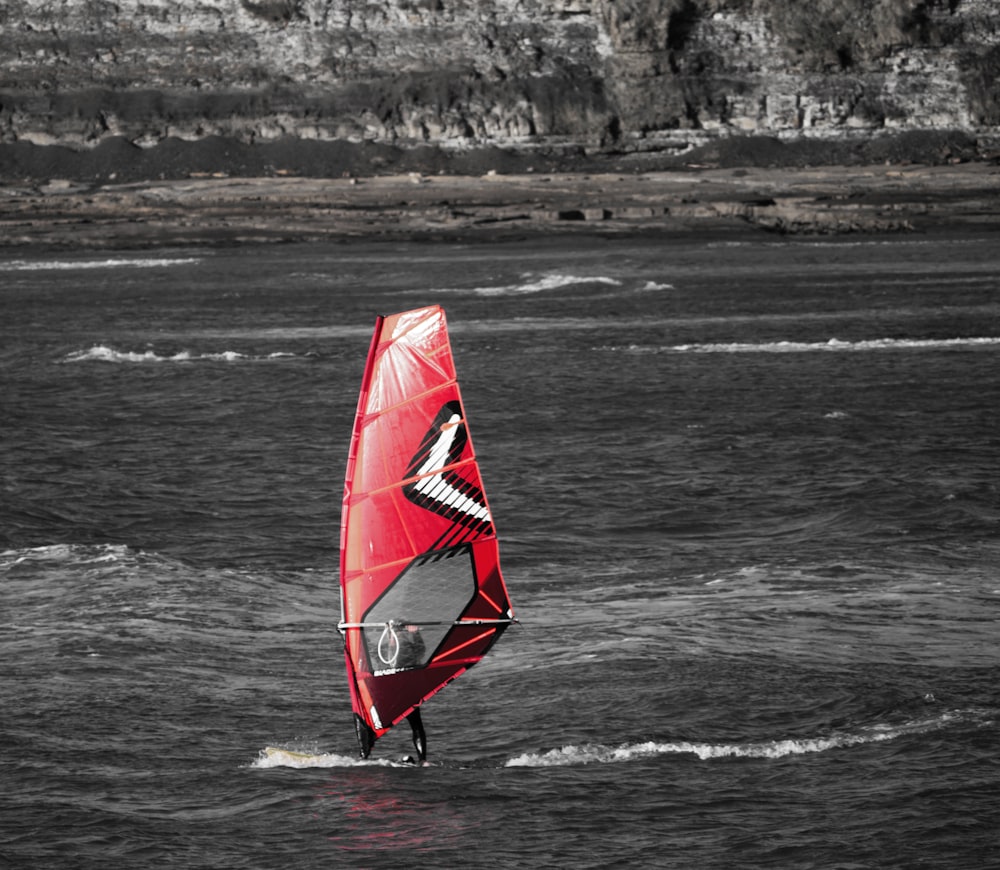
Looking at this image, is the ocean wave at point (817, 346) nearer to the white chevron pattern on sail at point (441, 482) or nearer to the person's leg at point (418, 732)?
the white chevron pattern on sail at point (441, 482)

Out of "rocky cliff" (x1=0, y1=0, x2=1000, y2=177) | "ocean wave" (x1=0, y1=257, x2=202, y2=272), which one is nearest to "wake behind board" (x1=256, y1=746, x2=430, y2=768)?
"ocean wave" (x1=0, y1=257, x2=202, y2=272)

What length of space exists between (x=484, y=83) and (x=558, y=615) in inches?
5916

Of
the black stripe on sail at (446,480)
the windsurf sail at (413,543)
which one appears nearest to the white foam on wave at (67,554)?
the windsurf sail at (413,543)

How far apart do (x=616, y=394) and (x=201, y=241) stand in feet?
271

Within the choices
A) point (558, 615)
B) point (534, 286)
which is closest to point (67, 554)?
point (558, 615)

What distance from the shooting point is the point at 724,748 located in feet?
77.9

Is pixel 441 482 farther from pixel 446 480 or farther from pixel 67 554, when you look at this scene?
pixel 67 554

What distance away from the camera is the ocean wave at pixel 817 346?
69.8 meters

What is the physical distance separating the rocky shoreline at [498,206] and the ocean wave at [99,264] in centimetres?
891

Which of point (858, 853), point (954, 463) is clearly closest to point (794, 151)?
point (954, 463)

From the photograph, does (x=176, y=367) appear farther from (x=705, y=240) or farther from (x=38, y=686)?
(x=705, y=240)

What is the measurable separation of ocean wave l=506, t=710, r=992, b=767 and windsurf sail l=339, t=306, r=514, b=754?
198cm

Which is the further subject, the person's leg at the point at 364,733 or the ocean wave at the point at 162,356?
the ocean wave at the point at 162,356

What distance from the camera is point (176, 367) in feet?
224
